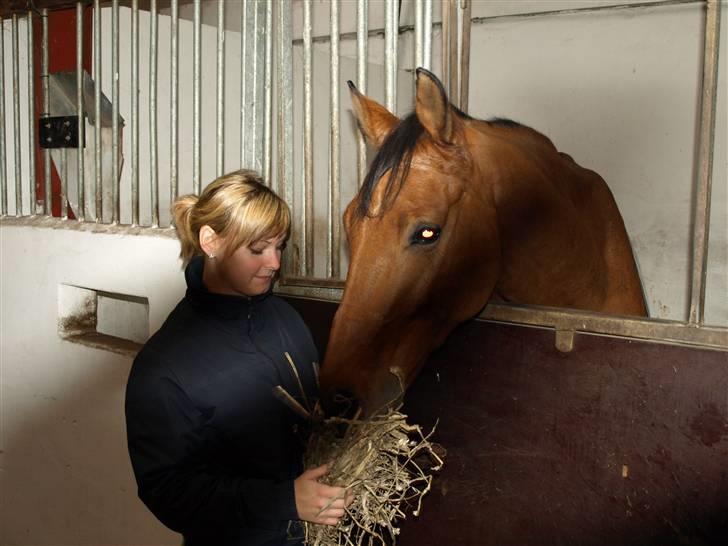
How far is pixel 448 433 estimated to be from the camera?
1.66m

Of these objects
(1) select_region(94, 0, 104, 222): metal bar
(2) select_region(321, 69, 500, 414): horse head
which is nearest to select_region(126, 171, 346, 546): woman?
(2) select_region(321, 69, 500, 414): horse head

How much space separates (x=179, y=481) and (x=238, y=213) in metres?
0.55

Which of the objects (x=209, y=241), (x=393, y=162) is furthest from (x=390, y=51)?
(x=209, y=241)

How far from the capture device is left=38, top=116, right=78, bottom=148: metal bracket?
2.68m

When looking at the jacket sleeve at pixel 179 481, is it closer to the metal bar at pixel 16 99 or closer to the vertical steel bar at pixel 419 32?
the vertical steel bar at pixel 419 32

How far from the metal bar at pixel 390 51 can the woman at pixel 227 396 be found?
0.53m

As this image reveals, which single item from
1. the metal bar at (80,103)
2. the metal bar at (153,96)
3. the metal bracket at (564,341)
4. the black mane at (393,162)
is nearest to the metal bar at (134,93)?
the metal bar at (153,96)

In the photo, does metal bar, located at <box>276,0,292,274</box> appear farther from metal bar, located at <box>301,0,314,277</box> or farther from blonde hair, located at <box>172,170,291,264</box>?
blonde hair, located at <box>172,170,291,264</box>

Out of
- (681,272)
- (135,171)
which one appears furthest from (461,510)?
(681,272)

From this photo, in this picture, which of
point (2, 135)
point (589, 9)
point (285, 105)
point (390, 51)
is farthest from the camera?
point (589, 9)

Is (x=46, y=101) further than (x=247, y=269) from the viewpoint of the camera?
Yes

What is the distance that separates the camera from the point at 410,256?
56.1 inches

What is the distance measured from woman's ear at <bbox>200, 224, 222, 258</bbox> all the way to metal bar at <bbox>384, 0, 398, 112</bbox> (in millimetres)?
668

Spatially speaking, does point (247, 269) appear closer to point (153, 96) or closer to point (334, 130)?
point (334, 130)
